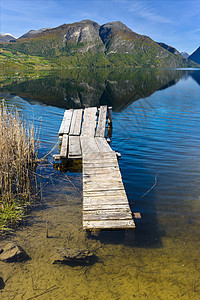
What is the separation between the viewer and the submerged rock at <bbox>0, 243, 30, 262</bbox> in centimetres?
474

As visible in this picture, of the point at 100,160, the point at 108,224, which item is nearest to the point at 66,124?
the point at 100,160

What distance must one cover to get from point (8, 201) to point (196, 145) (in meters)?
10.4

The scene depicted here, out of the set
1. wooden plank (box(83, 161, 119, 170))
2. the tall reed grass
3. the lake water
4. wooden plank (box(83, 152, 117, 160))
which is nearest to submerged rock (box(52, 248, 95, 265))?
the lake water

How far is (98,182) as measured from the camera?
23.4 feet

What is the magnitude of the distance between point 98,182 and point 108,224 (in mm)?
1852

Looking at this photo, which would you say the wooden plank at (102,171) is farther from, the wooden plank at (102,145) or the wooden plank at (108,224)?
the wooden plank at (108,224)

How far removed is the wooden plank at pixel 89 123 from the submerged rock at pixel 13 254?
780cm

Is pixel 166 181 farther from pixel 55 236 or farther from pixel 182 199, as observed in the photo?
pixel 55 236

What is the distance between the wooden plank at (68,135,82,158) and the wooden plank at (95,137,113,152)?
0.92 m

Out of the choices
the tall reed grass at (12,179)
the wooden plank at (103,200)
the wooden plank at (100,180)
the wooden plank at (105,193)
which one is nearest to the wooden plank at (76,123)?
the tall reed grass at (12,179)

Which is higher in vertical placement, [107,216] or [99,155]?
[99,155]

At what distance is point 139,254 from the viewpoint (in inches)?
200

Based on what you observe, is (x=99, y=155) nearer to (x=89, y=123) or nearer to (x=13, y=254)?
(x=13, y=254)

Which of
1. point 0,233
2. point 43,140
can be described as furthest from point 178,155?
point 0,233
